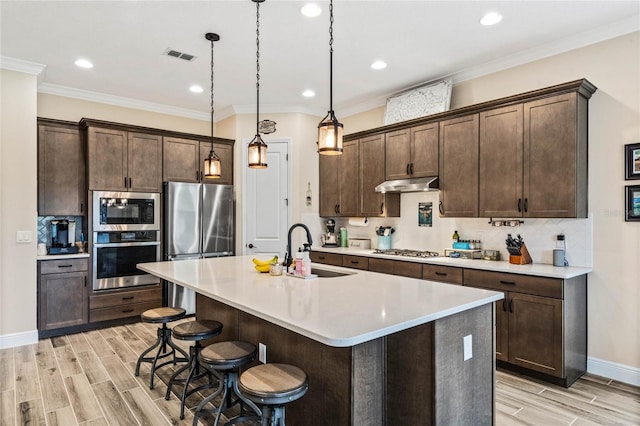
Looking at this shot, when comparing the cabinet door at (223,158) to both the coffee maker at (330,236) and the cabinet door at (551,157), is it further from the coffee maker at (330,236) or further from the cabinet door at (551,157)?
the cabinet door at (551,157)

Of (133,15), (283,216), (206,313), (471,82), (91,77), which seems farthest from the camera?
(283,216)

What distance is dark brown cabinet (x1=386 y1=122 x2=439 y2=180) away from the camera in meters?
4.16

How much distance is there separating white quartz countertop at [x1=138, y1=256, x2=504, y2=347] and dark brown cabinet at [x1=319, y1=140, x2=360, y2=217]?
2.22 metres

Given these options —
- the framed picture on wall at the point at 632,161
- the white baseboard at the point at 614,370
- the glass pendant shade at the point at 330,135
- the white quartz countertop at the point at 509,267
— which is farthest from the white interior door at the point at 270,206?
the framed picture on wall at the point at 632,161

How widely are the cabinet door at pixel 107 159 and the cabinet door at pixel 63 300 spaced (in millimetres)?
1084

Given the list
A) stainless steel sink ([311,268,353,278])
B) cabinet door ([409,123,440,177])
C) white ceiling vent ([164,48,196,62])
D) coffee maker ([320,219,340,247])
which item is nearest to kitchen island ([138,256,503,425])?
stainless steel sink ([311,268,353,278])

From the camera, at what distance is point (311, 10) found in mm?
2959

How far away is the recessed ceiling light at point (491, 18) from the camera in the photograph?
301 cm

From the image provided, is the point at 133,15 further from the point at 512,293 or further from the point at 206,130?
the point at 512,293

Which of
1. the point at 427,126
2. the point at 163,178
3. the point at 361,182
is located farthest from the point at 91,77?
the point at 427,126

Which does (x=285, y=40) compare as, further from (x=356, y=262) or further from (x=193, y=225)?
(x=193, y=225)

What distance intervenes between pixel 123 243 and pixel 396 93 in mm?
3870

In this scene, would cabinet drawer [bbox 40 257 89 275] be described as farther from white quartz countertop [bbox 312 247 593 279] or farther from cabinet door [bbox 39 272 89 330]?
white quartz countertop [bbox 312 247 593 279]

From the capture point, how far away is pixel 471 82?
4.16 metres
